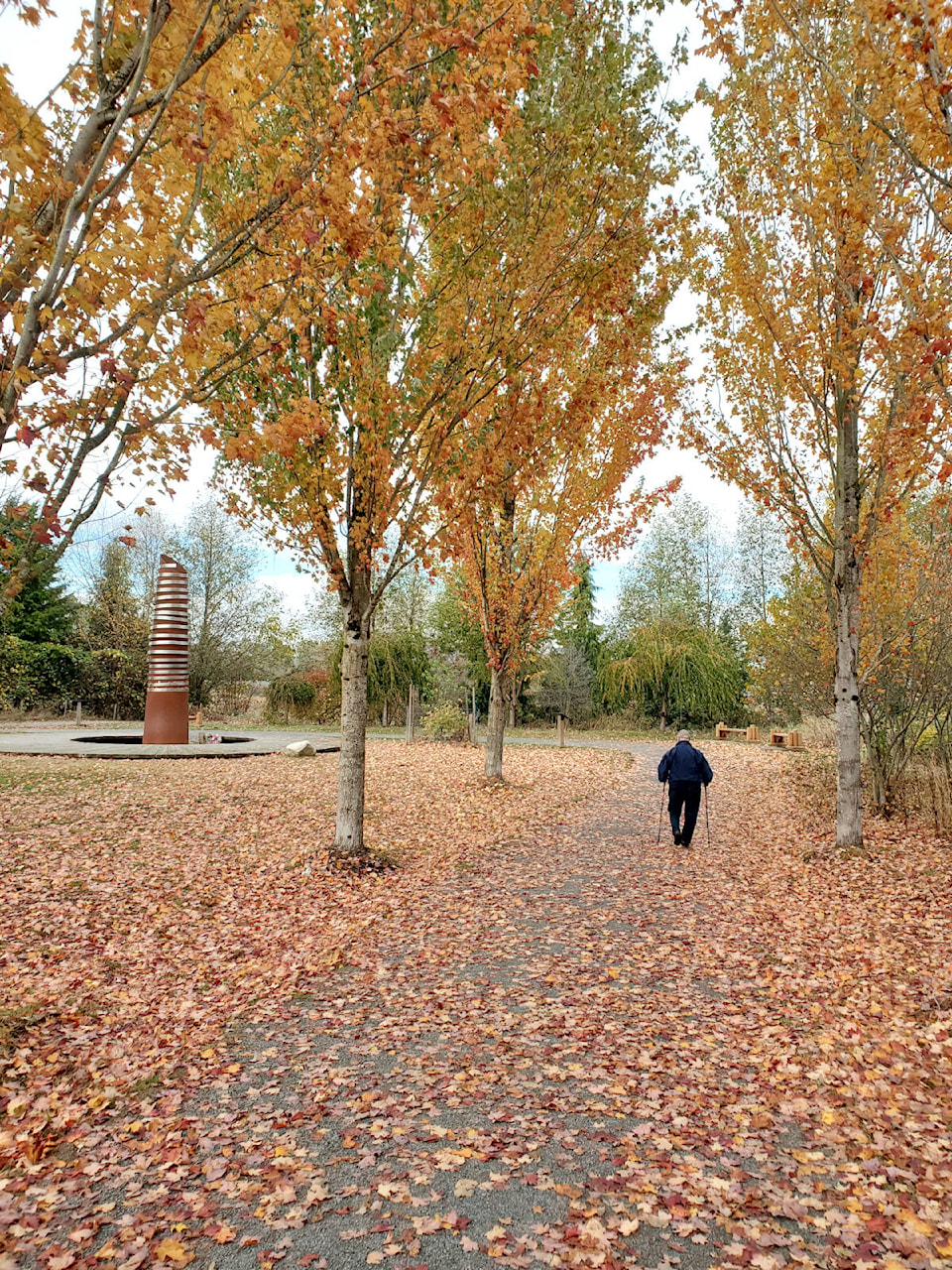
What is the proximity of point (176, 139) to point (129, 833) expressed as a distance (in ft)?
27.8

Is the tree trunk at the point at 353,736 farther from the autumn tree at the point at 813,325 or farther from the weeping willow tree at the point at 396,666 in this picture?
the weeping willow tree at the point at 396,666

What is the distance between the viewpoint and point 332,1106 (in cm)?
381

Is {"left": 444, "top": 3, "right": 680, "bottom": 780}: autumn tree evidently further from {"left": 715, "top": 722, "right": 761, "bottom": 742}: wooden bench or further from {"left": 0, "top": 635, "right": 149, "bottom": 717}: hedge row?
{"left": 0, "top": 635, "right": 149, "bottom": 717}: hedge row

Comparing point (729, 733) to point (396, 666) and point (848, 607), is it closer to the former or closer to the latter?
point (396, 666)

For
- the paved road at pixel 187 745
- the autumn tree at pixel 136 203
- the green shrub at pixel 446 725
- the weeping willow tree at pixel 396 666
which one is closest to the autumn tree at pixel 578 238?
the autumn tree at pixel 136 203

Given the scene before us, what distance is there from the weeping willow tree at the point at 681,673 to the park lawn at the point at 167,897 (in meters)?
14.2

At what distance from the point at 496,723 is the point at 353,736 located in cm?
612

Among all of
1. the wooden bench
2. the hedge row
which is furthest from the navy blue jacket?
the hedge row

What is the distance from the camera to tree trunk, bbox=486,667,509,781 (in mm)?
13875

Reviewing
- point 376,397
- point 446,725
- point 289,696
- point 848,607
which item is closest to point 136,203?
point 376,397

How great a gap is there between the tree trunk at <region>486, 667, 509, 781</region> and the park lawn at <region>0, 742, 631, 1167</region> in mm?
513

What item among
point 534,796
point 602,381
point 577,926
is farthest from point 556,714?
point 577,926

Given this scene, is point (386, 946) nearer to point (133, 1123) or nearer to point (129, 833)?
point (133, 1123)

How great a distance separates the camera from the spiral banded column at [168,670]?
18.0 meters
